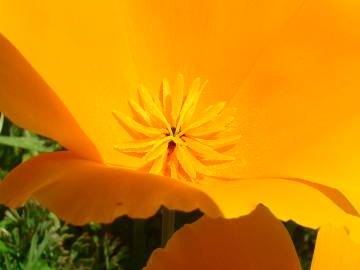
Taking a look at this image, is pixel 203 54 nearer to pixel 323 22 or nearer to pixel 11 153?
pixel 323 22

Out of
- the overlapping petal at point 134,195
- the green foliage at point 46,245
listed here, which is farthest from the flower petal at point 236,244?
the green foliage at point 46,245

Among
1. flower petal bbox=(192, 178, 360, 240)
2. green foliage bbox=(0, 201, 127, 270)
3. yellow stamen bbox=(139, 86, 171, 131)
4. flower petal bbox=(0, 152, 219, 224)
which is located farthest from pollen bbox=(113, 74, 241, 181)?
green foliage bbox=(0, 201, 127, 270)

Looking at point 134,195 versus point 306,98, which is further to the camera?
point 306,98

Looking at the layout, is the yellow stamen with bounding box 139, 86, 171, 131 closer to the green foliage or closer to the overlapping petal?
the overlapping petal

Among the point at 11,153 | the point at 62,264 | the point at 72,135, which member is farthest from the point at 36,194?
the point at 11,153

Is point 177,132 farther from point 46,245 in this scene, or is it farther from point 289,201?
point 46,245

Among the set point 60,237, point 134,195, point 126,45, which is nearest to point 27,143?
point 60,237
